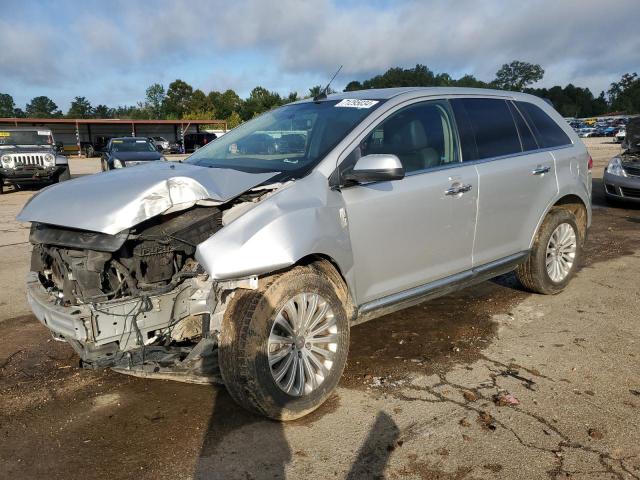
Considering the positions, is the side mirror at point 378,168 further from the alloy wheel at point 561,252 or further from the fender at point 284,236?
the alloy wheel at point 561,252

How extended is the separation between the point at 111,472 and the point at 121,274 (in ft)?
3.34

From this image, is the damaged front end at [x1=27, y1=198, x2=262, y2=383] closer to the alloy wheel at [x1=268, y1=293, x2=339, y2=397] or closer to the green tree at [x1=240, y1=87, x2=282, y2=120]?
the alloy wheel at [x1=268, y1=293, x2=339, y2=397]

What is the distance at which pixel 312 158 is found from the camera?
3.42 m

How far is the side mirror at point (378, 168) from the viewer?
3.13 m

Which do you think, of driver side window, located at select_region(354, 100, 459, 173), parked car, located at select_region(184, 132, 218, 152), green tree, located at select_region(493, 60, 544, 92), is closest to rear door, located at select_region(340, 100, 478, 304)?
driver side window, located at select_region(354, 100, 459, 173)

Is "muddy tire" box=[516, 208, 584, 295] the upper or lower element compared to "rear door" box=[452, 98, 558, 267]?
lower

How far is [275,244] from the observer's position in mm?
2840

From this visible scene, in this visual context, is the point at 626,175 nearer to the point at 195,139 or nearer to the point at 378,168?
the point at 378,168

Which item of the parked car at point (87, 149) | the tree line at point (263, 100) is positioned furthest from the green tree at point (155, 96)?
the parked car at point (87, 149)

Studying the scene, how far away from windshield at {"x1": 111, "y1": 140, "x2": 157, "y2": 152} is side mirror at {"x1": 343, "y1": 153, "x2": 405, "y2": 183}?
16240mm

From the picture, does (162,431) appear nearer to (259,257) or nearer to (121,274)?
(121,274)

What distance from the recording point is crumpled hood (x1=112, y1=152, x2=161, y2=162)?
16459 mm

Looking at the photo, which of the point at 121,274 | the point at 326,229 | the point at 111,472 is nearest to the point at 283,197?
the point at 326,229

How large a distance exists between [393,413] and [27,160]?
1497cm
